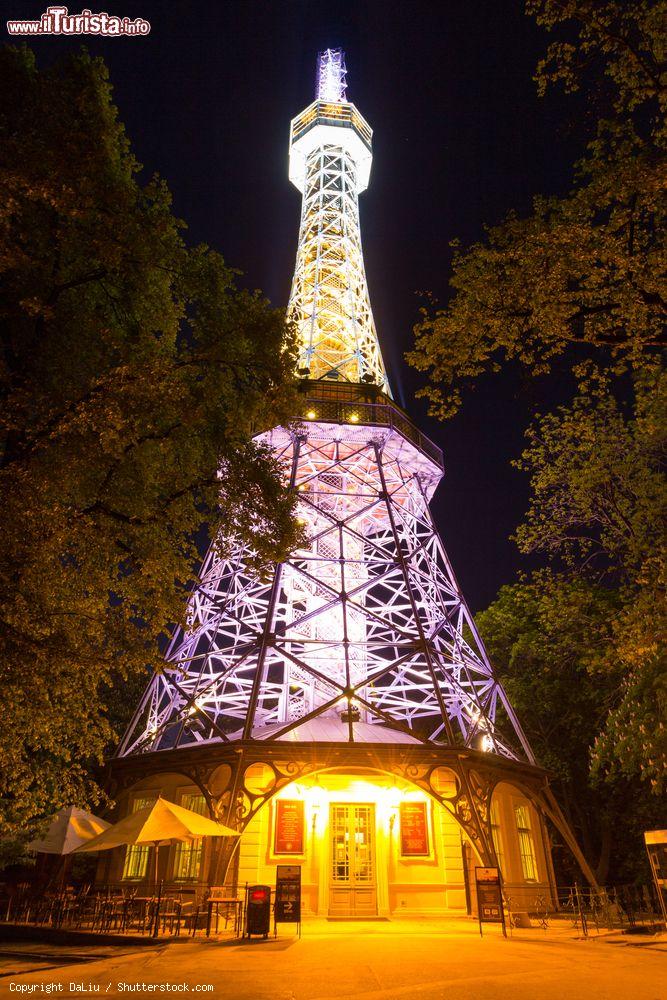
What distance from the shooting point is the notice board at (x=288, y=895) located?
10.8 meters

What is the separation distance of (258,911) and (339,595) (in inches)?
366

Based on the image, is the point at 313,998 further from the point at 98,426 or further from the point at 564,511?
the point at 564,511

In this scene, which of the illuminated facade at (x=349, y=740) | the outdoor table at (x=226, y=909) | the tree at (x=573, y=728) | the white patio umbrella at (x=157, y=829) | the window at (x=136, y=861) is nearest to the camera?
the outdoor table at (x=226, y=909)

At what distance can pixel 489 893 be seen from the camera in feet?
39.2

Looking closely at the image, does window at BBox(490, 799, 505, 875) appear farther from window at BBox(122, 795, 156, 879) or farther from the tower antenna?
the tower antenna

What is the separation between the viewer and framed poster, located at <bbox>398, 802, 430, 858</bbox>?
1605cm

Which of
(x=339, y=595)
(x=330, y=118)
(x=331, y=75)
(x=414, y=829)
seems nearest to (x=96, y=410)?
(x=339, y=595)

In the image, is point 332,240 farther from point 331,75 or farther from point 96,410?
point 96,410

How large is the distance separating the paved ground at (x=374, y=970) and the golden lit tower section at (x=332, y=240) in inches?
680

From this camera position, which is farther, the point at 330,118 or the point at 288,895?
the point at 330,118

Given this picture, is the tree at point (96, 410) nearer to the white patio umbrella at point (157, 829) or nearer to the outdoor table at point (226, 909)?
the white patio umbrella at point (157, 829)

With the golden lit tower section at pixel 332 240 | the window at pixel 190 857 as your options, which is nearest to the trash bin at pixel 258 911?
the window at pixel 190 857

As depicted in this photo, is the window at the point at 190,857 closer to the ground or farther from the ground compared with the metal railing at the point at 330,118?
closer to the ground

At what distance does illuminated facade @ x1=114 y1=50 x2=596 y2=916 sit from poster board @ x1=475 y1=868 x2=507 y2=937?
1729 millimetres
